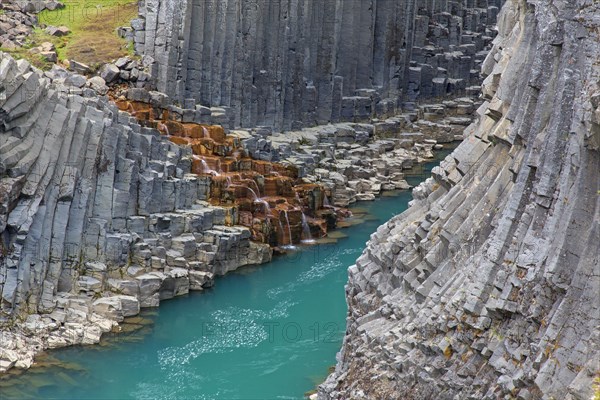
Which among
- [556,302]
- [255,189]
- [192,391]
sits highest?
[556,302]

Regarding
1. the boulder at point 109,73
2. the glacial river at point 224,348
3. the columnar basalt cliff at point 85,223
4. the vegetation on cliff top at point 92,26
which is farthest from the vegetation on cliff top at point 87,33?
the glacial river at point 224,348

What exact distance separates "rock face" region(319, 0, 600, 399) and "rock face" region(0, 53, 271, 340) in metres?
13.3

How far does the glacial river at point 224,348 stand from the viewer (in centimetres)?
3662

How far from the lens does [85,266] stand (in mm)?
42156

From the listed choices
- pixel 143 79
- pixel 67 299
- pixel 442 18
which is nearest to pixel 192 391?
pixel 67 299

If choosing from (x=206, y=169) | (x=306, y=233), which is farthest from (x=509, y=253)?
(x=306, y=233)

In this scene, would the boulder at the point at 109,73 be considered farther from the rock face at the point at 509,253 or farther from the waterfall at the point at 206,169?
the rock face at the point at 509,253

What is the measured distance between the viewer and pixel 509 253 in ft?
82.5

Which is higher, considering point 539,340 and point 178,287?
point 539,340

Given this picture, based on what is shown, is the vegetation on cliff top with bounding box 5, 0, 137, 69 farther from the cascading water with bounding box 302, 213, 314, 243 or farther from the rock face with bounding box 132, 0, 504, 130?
the cascading water with bounding box 302, 213, 314, 243

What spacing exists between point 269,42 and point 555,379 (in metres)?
38.8

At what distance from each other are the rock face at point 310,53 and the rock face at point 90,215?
7.41 meters

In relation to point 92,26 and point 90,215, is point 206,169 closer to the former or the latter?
point 90,215

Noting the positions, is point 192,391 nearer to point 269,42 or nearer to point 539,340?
point 539,340
